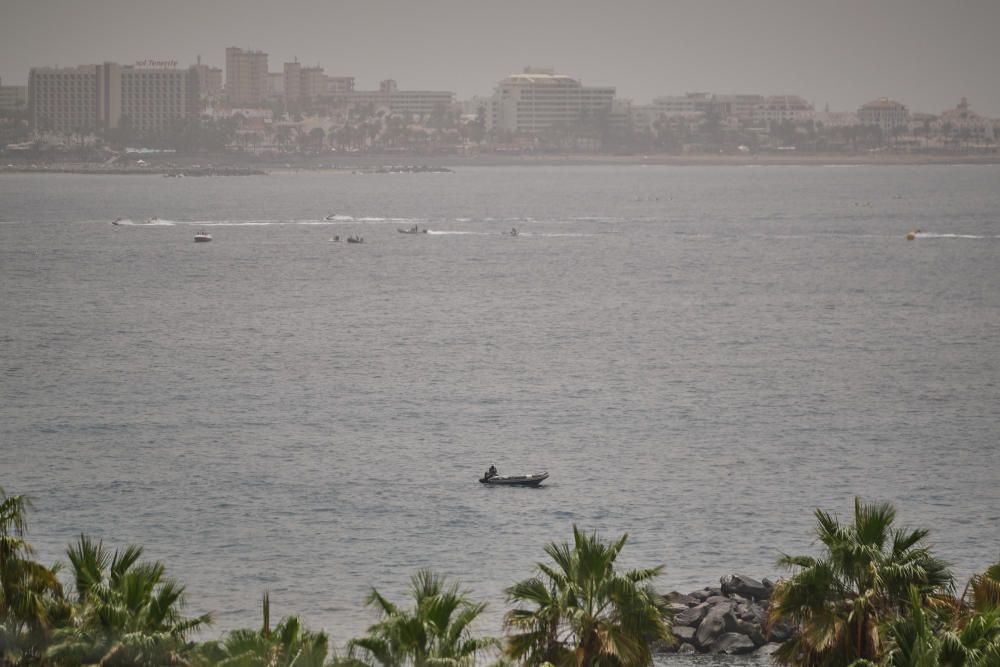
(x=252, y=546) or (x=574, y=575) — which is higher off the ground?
(x=574, y=575)

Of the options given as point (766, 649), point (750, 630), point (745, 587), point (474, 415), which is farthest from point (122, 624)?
point (474, 415)

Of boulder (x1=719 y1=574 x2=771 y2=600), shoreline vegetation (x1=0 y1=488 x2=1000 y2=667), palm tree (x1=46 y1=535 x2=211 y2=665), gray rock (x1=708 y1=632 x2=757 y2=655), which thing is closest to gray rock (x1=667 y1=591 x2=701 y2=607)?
boulder (x1=719 y1=574 x2=771 y2=600)

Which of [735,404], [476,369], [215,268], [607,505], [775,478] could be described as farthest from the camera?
[215,268]

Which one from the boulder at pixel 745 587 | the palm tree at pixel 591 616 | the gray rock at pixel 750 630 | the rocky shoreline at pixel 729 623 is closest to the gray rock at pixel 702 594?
the rocky shoreline at pixel 729 623

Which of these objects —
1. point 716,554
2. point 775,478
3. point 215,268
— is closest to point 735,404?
point 775,478

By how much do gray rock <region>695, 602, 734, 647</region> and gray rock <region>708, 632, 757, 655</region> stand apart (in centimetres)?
15

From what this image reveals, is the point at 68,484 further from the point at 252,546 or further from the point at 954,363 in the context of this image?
the point at 954,363

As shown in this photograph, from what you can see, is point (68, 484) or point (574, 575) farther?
point (68, 484)

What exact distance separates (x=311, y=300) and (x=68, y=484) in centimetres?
6404

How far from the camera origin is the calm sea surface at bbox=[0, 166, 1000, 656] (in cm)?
4434

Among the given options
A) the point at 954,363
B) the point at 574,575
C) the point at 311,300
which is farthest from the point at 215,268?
the point at 574,575

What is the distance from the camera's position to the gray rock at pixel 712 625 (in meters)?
33.6

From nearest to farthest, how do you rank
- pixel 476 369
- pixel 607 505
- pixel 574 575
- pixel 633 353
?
pixel 574 575 < pixel 607 505 < pixel 476 369 < pixel 633 353

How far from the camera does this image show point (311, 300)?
115 meters
